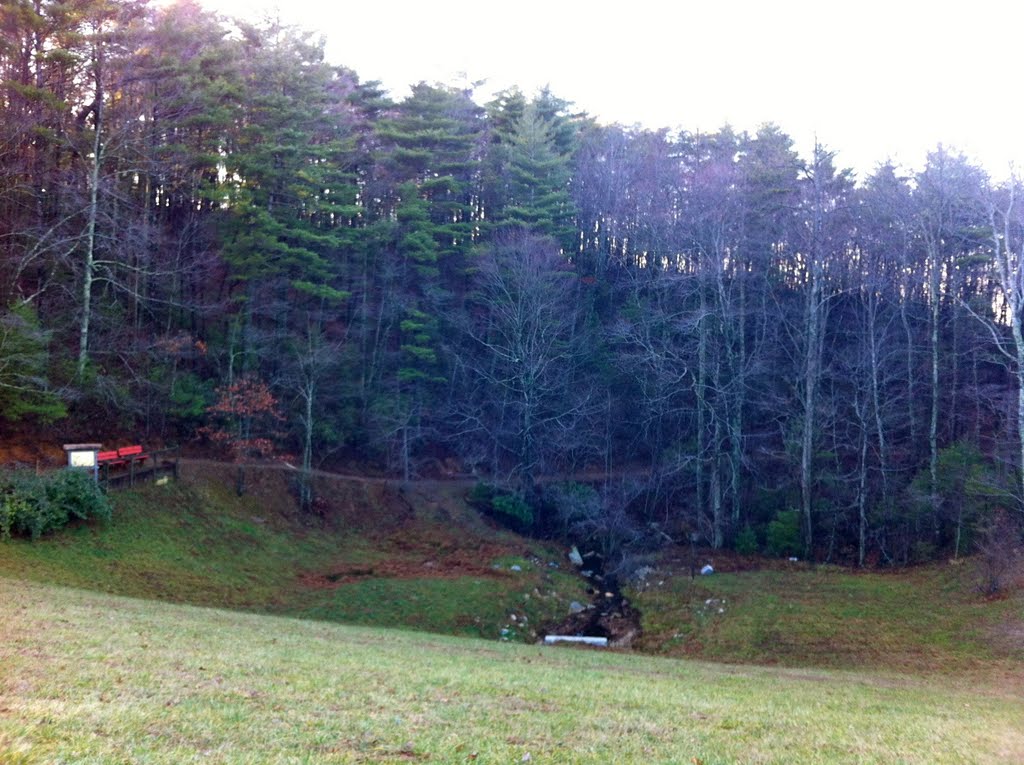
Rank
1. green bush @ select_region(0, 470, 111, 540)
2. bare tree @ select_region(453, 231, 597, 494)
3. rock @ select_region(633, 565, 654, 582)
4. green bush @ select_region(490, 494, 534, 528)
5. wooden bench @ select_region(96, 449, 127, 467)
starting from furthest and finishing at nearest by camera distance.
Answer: bare tree @ select_region(453, 231, 597, 494) → green bush @ select_region(490, 494, 534, 528) → rock @ select_region(633, 565, 654, 582) → wooden bench @ select_region(96, 449, 127, 467) → green bush @ select_region(0, 470, 111, 540)

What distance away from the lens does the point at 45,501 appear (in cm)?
2359

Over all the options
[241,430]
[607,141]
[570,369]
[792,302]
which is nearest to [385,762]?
[241,430]

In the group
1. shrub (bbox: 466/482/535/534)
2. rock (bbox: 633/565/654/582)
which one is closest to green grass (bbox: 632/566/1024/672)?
rock (bbox: 633/565/654/582)

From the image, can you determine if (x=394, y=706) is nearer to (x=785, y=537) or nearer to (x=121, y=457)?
(x=121, y=457)

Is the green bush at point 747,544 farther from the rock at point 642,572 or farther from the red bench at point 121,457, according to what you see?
the red bench at point 121,457

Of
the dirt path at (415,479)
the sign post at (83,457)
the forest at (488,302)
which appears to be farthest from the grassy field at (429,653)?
the forest at (488,302)

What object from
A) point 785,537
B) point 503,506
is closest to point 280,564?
point 503,506

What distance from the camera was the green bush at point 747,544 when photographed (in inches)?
1383

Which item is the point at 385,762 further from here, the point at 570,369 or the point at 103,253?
the point at 570,369

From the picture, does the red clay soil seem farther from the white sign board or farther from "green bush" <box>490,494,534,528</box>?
the white sign board

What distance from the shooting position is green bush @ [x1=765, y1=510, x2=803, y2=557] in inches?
1373

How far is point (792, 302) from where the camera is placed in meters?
44.3

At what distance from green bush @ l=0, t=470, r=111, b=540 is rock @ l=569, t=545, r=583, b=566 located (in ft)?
59.8

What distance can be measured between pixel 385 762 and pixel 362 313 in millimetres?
38183
